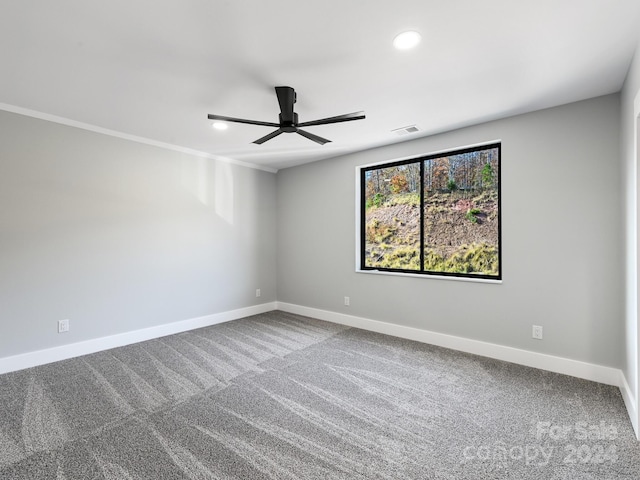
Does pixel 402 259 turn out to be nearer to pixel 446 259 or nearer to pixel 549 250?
pixel 446 259

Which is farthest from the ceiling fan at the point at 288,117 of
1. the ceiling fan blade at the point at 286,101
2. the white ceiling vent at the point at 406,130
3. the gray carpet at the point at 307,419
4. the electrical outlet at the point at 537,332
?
the electrical outlet at the point at 537,332

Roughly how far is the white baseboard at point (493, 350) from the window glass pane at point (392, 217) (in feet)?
2.56

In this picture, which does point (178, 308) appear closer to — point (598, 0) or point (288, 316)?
point (288, 316)

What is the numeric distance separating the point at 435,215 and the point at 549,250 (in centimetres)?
122

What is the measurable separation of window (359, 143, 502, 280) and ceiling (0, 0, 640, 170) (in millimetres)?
605

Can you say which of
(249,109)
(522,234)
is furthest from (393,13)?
(522,234)

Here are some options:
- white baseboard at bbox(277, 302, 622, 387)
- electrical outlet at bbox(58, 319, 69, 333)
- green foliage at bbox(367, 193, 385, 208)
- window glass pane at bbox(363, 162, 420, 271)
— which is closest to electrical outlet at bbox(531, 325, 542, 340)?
white baseboard at bbox(277, 302, 622, 387)

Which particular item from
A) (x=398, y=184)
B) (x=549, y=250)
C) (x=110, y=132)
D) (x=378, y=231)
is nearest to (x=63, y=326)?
(x=110, y=132)

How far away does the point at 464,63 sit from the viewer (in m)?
2.23

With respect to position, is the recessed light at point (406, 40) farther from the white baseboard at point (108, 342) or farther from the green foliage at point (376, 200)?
the white baseboard at point (108, 342)

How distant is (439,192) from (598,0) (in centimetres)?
226

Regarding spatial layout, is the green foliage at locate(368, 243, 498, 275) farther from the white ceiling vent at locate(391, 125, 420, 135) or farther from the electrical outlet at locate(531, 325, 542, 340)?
the white ceiling vent at locate(391, 125, 420, 135)

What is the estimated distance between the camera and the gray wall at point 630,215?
2.05 m

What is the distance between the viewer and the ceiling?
1714 mm
